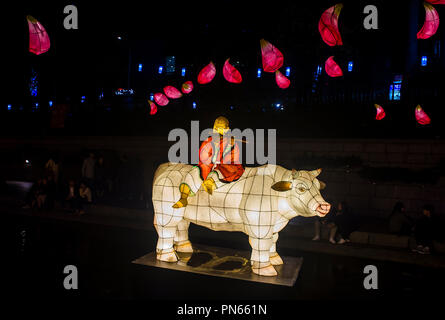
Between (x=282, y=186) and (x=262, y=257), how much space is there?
47.8 inches

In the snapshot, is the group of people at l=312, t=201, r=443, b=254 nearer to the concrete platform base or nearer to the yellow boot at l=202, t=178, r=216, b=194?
the concrete platform base

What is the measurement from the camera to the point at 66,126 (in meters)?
19.4

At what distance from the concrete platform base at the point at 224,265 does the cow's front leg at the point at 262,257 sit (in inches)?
3.6

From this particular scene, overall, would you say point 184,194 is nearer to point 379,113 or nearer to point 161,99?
point 379,113

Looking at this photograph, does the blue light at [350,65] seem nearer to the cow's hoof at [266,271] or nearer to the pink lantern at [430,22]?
the pink lantern at [430,22]

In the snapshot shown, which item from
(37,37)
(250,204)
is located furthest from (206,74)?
(250,204)

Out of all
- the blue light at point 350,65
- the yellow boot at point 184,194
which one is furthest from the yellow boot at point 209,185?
the blue light at point 350,65

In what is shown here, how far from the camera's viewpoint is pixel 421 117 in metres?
12.5

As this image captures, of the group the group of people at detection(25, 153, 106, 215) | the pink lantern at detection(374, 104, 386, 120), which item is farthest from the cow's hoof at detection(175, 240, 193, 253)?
the pink lantern at detection(374, 104, 386, 120)

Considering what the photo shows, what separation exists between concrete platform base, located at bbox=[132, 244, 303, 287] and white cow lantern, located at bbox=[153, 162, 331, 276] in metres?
0.16

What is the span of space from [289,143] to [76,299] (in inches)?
351

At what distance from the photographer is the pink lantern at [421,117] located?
12414 millimetres

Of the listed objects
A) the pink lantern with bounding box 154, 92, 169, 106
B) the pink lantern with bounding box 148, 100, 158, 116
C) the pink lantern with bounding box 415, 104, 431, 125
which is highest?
the pink lantern with bounding box 154, 92, 169, 106

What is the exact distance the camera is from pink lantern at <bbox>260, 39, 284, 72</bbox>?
9055mm
